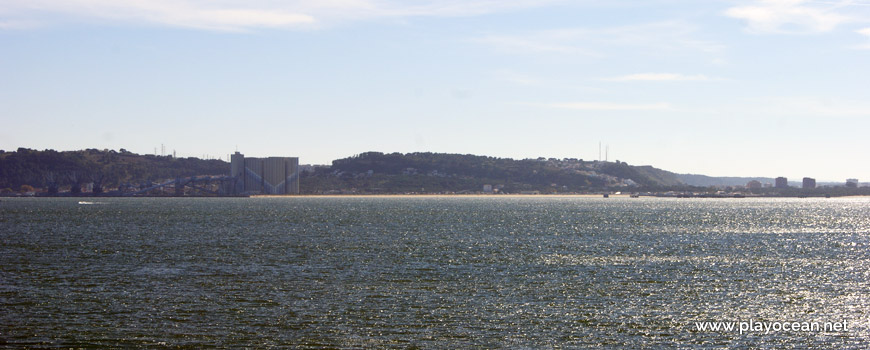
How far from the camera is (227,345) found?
3444 cm

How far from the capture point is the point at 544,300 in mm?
46188

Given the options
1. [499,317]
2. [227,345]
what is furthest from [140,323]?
[499,317]

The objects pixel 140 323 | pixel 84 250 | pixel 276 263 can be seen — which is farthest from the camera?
pixel 84 250

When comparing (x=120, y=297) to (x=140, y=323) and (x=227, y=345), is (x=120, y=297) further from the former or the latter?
(x=227, y=345)

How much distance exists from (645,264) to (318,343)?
125 ft

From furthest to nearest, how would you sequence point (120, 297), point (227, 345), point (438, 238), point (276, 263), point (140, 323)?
point (438, 238) → point (276, 263) → point (120, 297) → point (140, 323) → point (227, 345)

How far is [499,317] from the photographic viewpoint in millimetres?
40938

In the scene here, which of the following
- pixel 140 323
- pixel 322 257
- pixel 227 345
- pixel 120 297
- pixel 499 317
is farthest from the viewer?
pixel 322 257

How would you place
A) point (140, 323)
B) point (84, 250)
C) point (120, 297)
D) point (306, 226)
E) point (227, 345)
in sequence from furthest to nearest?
1. point (306, 226)
2. point (84, 250)
3. point (120, 297)
4. point (140, 323)
5. point (227, 345)

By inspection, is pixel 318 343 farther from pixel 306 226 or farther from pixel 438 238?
pixel 306 226

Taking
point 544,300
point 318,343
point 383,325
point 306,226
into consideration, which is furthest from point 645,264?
point 306,226

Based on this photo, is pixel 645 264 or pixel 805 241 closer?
pixel 645 264

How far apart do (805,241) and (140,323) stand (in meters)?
80.6

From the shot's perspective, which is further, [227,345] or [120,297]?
[120,297]
